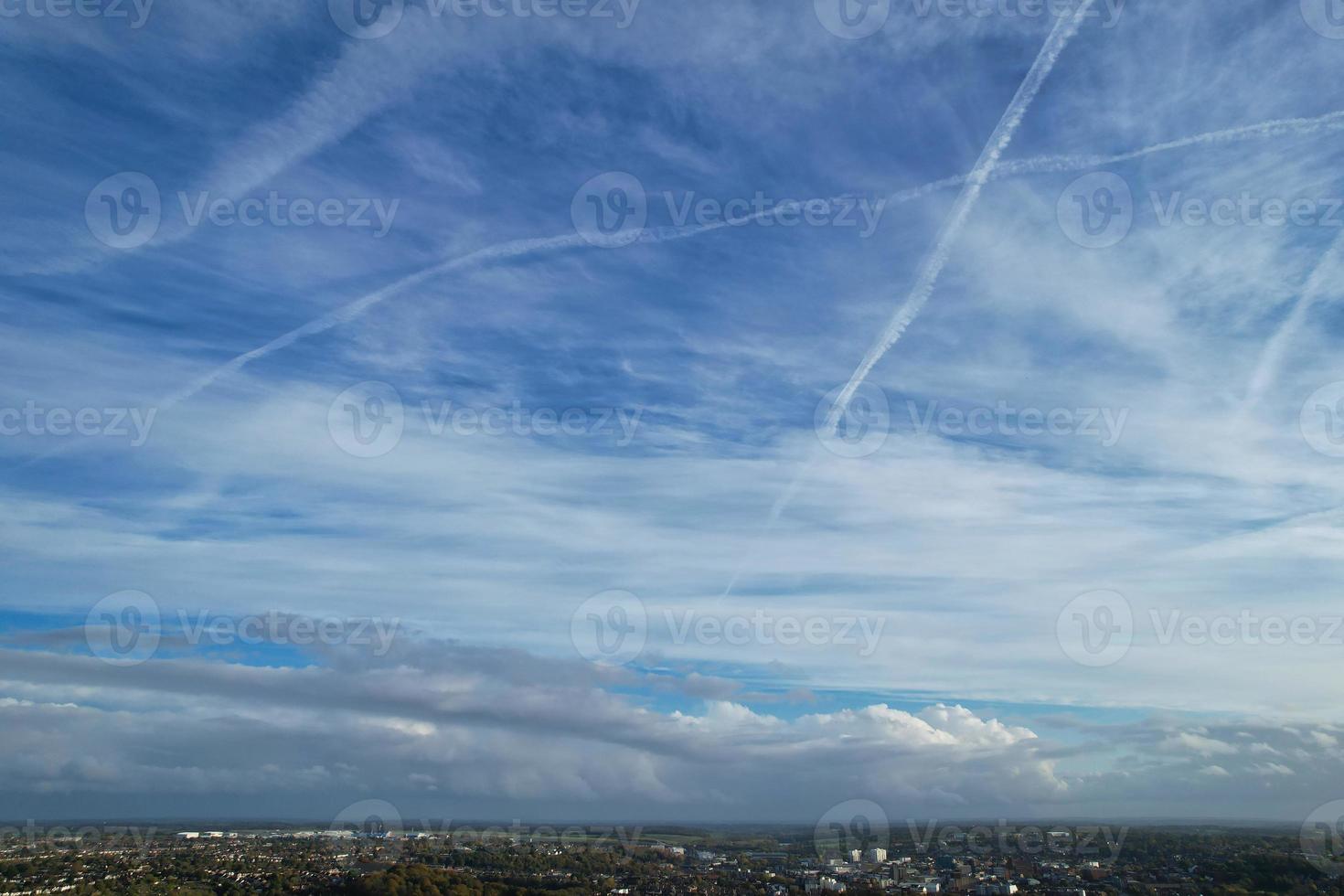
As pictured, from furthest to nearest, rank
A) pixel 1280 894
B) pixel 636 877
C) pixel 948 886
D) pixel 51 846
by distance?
pixel 51 846, pixel 636 877, pixel 948 886, pixel 1280 894

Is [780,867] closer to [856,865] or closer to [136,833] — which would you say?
[856,865]

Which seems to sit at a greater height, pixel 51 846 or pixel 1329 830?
pixel 1329 830

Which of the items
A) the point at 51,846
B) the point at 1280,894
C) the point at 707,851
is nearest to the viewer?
the point at 1280,894

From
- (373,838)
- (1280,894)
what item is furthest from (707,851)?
(1280,894)

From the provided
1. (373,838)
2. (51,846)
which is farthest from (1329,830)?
(51,846)

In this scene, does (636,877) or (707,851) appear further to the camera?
(707,851)

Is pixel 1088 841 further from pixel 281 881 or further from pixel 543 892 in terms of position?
pixel 281 881
